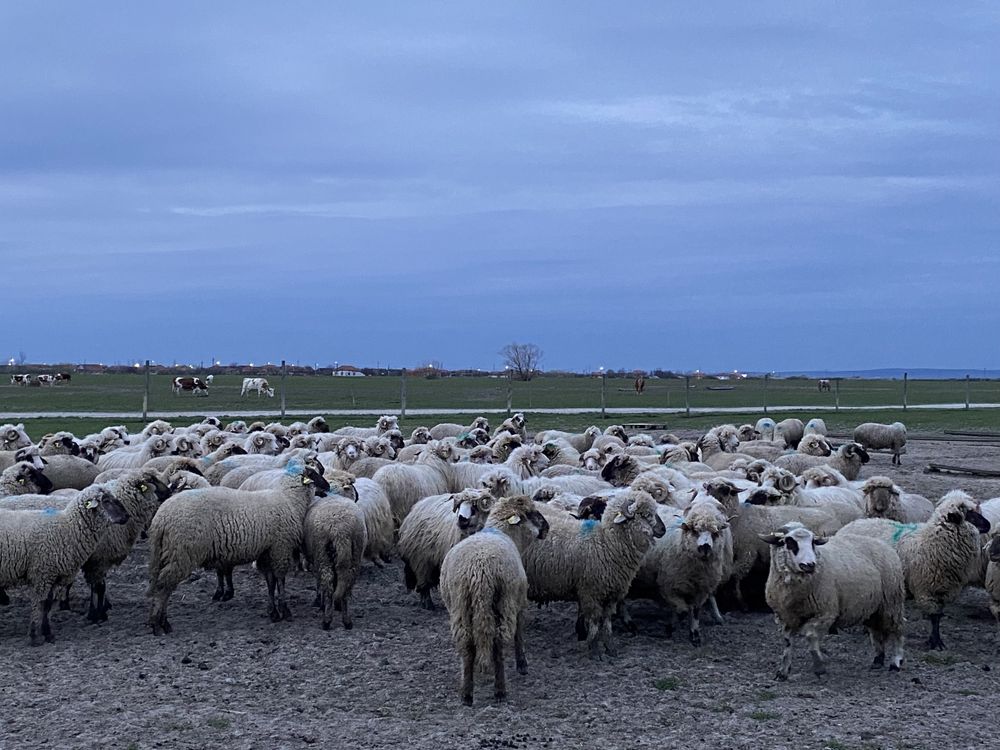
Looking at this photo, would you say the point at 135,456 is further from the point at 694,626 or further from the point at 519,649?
the point at 694,626

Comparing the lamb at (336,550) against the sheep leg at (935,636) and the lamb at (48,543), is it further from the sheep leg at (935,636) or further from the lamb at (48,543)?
the sheep leg at (935,636)

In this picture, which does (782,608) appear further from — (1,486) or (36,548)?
(1,486)

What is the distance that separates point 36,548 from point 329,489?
3.14m

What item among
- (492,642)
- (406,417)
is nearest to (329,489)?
(492,642)

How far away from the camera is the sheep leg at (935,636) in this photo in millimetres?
9617

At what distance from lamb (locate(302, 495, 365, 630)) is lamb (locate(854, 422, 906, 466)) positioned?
704 inches

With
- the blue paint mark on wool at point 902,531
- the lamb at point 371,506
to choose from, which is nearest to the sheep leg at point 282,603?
the lamb at point 371,506

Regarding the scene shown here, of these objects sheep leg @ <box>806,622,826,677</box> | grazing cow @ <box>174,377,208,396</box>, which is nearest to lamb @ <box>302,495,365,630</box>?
sheep leg @ <box>806,622,826,677</box>

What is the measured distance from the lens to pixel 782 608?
8.87 meters

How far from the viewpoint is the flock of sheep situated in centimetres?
878

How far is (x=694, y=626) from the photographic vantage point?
988cm

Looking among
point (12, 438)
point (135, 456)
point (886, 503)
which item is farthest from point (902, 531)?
point (12, 438)

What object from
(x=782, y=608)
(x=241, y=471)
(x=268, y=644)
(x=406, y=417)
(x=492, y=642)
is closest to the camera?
(x=492, y=642)

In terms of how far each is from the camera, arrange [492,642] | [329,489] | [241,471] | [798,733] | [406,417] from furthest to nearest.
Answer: [406,417]
[241,471]
[329,489]
[492,642]
[798,733]
